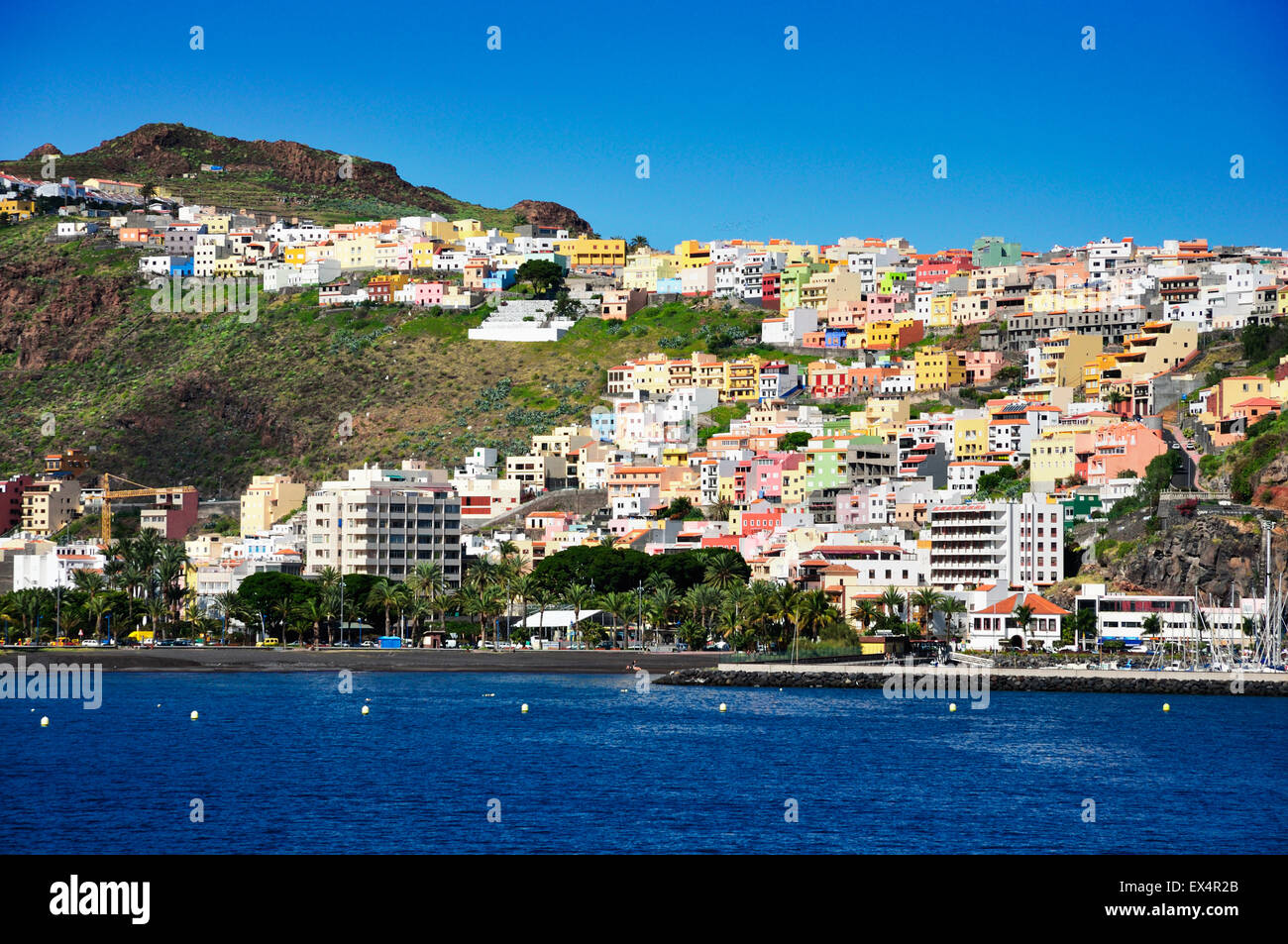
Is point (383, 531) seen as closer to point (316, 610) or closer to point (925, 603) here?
point (316, 610)

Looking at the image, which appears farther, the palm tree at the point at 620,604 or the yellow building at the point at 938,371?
the yellow building at the point at 938,371

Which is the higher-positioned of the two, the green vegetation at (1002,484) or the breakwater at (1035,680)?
the green vegetation at (1002,484)

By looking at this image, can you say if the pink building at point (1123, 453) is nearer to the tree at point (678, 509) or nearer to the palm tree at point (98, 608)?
the tree at point (678, 509)

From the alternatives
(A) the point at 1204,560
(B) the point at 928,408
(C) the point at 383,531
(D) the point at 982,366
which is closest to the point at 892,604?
(A) the point at 1204,560

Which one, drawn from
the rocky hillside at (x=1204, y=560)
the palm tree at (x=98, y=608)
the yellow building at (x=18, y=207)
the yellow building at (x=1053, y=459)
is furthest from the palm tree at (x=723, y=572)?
the yellow building at (x=18, y=207)

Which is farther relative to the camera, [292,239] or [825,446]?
[292,239]

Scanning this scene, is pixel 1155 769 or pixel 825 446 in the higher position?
pixel 825 446
